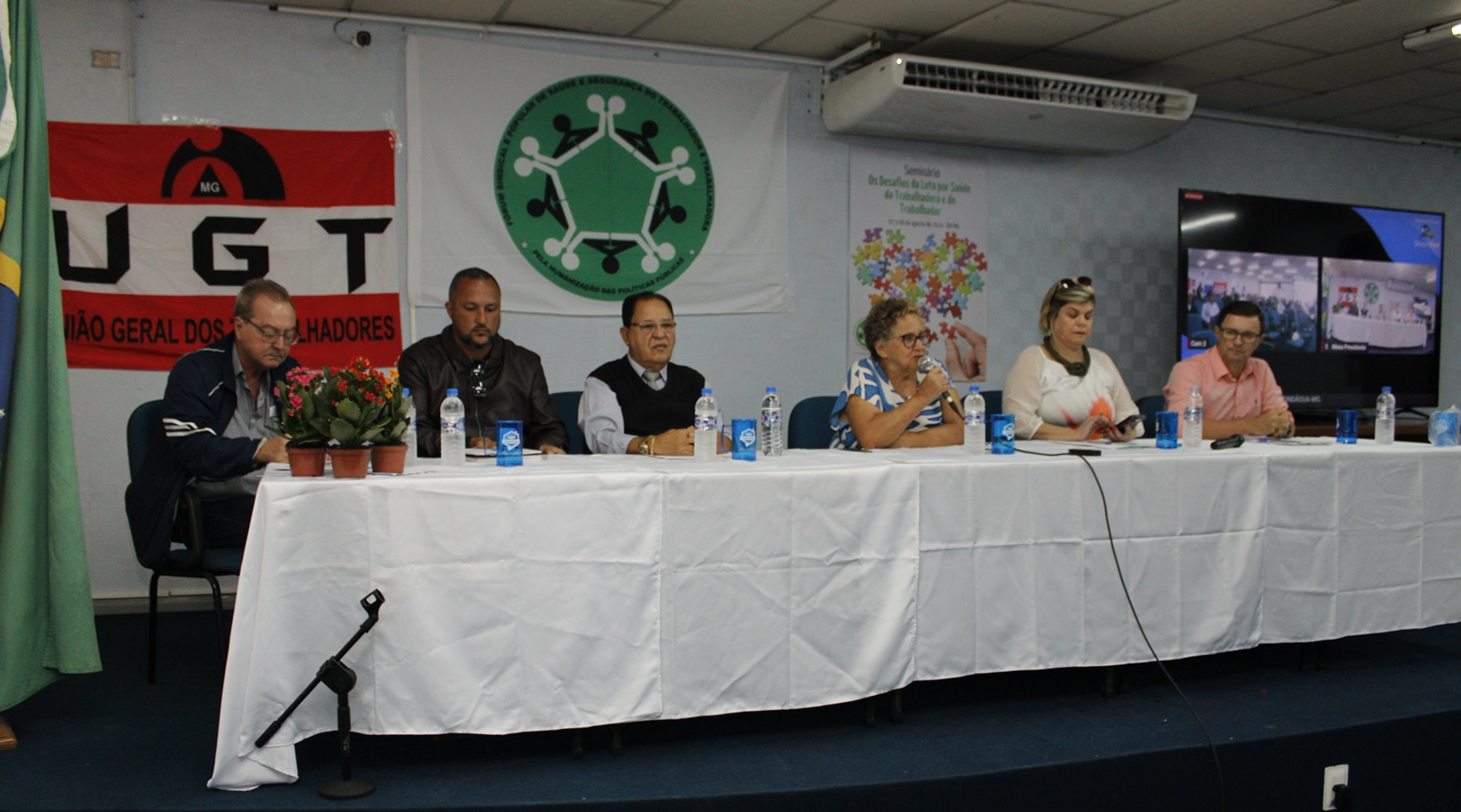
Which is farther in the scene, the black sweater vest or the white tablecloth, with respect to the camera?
the white tablecloth

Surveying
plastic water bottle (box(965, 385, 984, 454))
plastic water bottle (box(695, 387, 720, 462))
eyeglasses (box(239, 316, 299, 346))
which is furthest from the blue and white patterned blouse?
eyeglasses (box(239, 316, 299, 346))

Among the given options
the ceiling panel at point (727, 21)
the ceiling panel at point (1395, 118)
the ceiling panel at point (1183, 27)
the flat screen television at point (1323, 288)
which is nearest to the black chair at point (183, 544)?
the ceiling panel at point (727, 21)

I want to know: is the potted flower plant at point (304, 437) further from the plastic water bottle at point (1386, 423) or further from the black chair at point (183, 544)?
the plastic water bottle at point (1386, 423)

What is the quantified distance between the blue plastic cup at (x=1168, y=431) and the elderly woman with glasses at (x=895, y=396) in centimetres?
57

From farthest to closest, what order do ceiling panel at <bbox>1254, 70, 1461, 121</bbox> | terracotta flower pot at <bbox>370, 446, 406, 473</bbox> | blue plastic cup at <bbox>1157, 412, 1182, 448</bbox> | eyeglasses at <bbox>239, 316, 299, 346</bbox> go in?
ceiling panel at <bbox>1254, 70, 1461, 121</bbox>
blue plastic cup at <bbox>1157, 412, 1182, 448</bbox>
eyeglasses at <bbox>239, 316, 299, 346</bbox>
terracotta flower pot at <bbox>370, 446, 406, 473</bbox>

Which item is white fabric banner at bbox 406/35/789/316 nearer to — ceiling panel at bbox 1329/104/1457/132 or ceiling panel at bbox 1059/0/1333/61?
ceiling panel at bbox 1059/0/1333/61

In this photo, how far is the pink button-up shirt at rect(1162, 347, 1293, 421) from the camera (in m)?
3.71

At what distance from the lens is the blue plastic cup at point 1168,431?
2936 mm

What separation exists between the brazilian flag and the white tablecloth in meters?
5.94

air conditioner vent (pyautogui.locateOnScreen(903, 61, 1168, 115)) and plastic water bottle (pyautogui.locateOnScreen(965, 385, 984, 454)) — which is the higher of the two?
air conditioner vent (pyautogui.locateOnScreen(903, 61, 1168, 115))

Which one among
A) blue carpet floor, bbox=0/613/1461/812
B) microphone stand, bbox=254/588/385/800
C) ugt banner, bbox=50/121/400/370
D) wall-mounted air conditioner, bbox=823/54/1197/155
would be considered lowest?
blue carpet floor, bbox=0/613/1461/812

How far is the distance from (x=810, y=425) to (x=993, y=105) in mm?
1993

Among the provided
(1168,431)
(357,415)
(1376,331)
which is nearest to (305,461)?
(357,415)

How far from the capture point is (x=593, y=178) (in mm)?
4395
